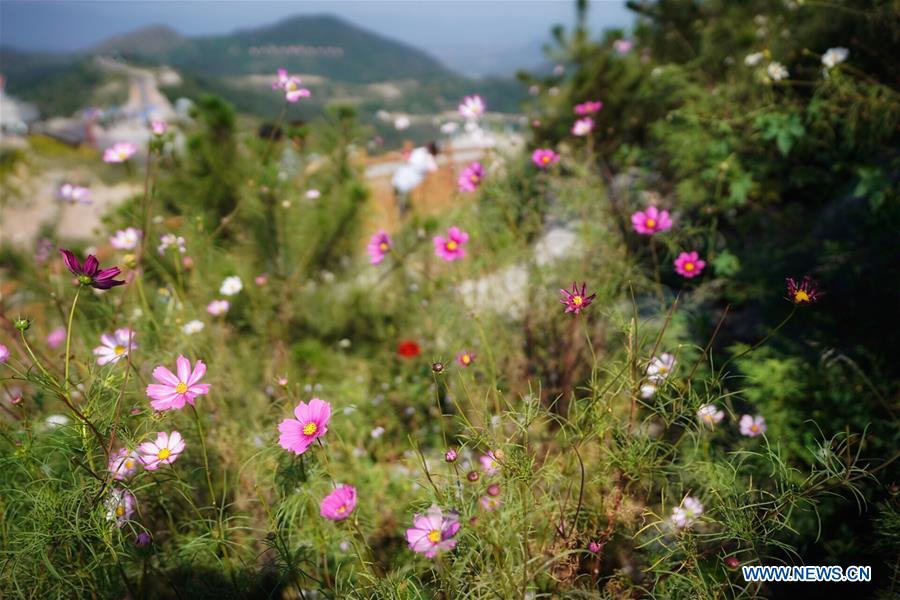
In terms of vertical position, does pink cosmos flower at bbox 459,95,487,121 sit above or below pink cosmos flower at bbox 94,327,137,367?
above

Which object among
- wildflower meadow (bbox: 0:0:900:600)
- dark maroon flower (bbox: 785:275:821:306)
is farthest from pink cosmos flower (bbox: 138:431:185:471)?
dark maroon flower (bbox: 785:275:821:306)

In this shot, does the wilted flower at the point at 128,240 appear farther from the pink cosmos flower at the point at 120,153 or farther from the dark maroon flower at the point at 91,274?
the dark maroon flower at the point at 91,274

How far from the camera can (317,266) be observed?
3.31 m

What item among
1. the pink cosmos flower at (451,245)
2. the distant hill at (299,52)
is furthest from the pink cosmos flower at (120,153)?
the distant hill at (299,52)

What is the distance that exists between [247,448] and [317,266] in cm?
197

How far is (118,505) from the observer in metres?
0.94

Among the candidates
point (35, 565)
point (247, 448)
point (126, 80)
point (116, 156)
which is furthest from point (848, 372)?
point (126, 80)

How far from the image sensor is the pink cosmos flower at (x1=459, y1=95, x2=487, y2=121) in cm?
215

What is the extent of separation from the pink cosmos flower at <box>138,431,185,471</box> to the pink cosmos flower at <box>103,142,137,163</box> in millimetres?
1387

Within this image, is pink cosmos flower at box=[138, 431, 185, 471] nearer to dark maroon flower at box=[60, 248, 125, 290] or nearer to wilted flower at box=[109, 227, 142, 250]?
dark maroon flower at box=[60, 248, 125, 290]

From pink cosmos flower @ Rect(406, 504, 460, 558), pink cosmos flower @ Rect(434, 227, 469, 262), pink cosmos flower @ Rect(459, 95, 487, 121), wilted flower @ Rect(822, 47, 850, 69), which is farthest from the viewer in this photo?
pink cosmos flower @ Rect(459, 95, 487, 121)

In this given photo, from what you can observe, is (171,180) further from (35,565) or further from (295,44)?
(295,44)

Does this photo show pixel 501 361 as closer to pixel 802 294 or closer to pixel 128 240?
pixel 802 294

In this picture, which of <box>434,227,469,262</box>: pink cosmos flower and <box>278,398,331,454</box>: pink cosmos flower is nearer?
<box>278,398,331,454</box>: pink cosmos flower
